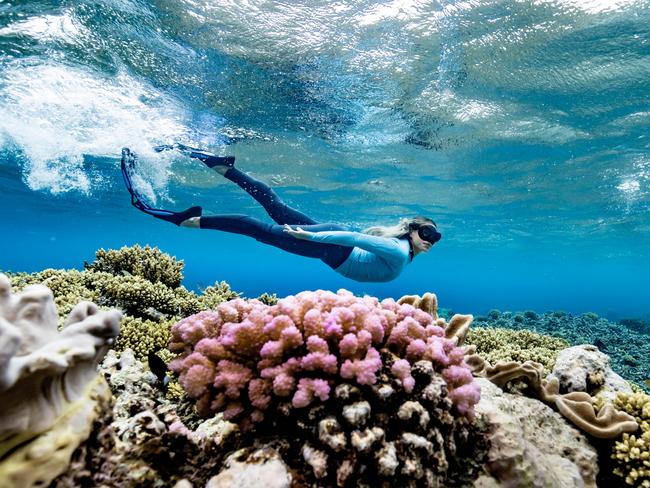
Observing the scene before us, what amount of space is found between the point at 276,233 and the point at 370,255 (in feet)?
8.21

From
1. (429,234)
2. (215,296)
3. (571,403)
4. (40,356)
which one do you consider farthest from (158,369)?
(429,234)

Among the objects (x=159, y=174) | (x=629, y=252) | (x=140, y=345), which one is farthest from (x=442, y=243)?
(x=140, y=345)

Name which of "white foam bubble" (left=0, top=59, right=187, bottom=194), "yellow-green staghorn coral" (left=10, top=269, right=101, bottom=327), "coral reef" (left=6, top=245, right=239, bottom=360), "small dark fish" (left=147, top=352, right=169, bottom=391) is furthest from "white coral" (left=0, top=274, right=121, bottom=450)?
"white foam bubble" (left=0, top=59, right=187, bottom=194)

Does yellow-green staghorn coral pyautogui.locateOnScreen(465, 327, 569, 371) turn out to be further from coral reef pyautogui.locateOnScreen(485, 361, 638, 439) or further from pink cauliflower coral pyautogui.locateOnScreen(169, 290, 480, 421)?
pink cauliflower coral pyautogui.locateOnScreen(169, 290, 480, 421)

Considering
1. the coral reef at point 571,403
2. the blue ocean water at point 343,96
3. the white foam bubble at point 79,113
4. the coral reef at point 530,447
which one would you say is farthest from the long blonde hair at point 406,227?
the white foam bubble at point 79,113

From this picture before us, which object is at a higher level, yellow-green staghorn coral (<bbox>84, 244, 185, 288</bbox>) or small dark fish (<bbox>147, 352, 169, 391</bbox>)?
small dark fish (<bbox>147, 352, 169, 391</bbox>)

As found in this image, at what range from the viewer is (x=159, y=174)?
23.3m

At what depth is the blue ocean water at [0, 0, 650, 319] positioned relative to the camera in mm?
9234

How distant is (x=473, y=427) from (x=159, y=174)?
2482 cm

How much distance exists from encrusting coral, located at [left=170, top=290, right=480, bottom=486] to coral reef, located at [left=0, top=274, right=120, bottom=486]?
0.78m

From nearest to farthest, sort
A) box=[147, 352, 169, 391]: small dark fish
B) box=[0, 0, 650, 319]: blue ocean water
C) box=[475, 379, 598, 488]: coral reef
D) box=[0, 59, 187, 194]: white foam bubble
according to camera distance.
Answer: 1. box=[475, 379, 598, 488]: coral reef
2. box=[147, 352, 169, 391]: small dark fish
3. box=[0, 0, 650, 319]: blue ocean water
4. box=[0, 59, 187, 194]: white foam bubble

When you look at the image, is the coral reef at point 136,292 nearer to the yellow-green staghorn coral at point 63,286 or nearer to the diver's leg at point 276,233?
the yellow-green staghorn coral at point 63,286

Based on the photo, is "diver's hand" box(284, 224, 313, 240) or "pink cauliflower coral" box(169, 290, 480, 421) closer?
"pink cauliflower coral" box(169, 290, 480, 421)

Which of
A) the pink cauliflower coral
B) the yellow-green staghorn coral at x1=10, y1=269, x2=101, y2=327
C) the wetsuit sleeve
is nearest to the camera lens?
the pink cauliflower coral
